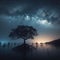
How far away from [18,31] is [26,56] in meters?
9.90

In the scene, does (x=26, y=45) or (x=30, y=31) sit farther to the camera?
(x=30, y=31)

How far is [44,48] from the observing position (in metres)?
24.5

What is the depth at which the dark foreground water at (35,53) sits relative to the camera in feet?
67.9

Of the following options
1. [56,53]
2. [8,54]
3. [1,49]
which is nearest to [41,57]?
[56,53]

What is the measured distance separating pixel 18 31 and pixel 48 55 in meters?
10.3

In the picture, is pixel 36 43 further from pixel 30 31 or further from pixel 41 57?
pixel 30 31

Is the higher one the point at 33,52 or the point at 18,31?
the point at 18,31

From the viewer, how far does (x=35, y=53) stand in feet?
76.1

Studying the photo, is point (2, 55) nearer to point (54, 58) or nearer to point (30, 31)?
point (54, 58)

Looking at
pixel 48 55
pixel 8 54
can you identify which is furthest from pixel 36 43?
pixel 8 54

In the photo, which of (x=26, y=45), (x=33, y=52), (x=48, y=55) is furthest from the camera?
(x=26, y=45)

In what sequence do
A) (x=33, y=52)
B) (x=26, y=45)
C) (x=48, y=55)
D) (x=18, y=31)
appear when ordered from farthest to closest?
(x=18, y=31), (x=26, y=45), (x=33, y=52), (x=48, y=55)

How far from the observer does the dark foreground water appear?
67.9ft

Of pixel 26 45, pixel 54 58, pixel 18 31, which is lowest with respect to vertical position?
pixel 54 58
